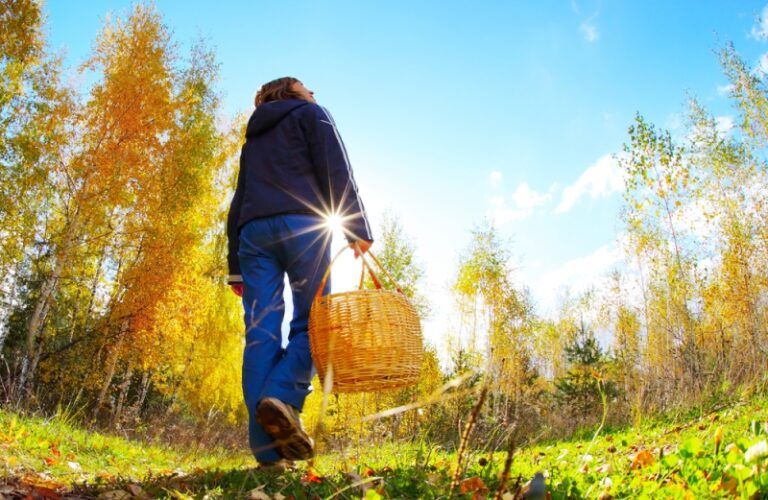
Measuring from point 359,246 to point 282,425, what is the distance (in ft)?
3.07

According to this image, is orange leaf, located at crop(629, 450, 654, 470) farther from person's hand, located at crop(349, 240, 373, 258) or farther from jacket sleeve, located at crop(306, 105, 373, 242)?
jacket sleeve, located at crop(306, 105, 373, 242)

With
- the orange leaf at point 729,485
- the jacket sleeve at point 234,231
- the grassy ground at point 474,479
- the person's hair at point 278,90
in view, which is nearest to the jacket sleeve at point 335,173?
the person's hair at point 278,90

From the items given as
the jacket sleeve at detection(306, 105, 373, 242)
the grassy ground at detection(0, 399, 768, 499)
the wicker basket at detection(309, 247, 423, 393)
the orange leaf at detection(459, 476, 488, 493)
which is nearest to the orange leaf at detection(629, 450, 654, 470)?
the grassy ground at detection(0, 399, 768, 499)

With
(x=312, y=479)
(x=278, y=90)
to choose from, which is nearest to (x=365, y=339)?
(x=312, y=479)

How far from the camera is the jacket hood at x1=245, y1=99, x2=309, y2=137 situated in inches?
131

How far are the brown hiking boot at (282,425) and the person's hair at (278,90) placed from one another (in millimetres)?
Result: 1930

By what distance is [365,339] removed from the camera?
7.64 ft

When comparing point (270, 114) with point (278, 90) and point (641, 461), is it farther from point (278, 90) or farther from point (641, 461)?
point (641, 461)

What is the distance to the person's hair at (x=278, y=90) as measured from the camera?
11.6 ft

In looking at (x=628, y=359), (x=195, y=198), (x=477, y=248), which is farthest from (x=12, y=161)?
(x=477, y=248)

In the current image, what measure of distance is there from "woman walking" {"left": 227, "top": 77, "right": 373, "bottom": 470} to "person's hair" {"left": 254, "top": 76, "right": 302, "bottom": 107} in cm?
11

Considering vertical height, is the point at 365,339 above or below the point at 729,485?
above

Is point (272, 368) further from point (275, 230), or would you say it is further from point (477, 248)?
point (477, 248)

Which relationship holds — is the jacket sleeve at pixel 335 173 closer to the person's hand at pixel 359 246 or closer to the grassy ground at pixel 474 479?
the person's hand at pixel 359 246
